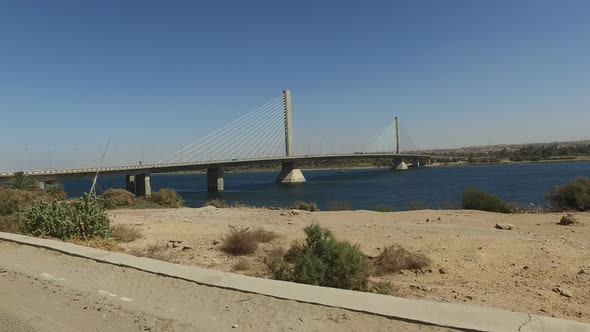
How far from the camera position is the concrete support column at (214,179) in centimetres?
8616

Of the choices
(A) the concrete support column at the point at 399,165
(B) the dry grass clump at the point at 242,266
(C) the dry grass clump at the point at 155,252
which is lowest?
(A) the concrete support column at the point at 399,165

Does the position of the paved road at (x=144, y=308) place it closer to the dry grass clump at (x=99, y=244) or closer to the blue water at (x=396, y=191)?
the dry grass clump at (x=99, y=244)

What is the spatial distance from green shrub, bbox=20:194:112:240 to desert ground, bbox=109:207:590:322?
90cm

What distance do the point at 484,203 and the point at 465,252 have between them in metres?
16.0

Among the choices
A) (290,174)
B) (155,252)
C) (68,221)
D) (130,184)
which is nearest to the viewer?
(155,252)

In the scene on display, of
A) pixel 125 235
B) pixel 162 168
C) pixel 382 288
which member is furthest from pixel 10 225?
pixel 162 168

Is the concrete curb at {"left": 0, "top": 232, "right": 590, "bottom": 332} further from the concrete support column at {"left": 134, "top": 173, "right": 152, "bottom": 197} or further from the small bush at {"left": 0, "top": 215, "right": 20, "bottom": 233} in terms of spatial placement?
the concrete support column at {"left": 134, "top": 173, "right": 152, "bottom": 197}

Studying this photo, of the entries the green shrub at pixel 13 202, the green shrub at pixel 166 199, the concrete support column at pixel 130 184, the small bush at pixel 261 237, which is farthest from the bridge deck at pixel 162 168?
the small bush at pixel 261 237

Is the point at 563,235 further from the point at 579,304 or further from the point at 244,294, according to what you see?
the point at 244,294

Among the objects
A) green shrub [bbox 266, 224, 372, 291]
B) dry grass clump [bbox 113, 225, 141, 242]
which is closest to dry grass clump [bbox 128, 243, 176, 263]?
dry grass clump [bbox 113, 225, 141, 242]

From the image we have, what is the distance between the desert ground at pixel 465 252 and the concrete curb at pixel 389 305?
66.0 inches

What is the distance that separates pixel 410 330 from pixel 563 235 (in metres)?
11.8

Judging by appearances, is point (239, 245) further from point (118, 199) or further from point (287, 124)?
point (287, 124)

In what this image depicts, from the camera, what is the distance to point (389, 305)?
5570mm
